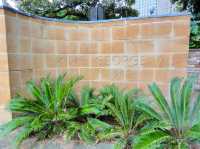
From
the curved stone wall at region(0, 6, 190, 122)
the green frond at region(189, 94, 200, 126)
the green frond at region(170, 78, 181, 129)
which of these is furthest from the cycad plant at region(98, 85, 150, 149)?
the curved stone wall at region(0, 6, 190, 122)

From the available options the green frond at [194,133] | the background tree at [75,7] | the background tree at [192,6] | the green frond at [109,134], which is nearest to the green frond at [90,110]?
the green frond at [109,134]

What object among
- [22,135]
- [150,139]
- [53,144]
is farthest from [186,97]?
[22,135]

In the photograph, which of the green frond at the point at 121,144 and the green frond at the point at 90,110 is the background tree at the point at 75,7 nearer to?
the green frond at the point at 90,110

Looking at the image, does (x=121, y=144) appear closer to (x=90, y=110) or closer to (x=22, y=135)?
(x=90, y=110)

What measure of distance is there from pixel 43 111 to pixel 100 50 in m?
1.33

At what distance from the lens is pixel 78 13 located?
28.1 ft

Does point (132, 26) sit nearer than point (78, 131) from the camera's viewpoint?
No

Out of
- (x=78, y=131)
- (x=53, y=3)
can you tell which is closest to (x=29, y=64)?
(x=78, y=131)

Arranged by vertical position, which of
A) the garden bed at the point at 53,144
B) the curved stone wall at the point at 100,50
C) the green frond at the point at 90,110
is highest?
the curved stone wall at the point at 100,50

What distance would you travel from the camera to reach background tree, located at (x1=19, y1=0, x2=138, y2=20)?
811 centimetres

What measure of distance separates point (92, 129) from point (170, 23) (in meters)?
1.80

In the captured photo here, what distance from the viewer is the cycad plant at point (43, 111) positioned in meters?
2.00

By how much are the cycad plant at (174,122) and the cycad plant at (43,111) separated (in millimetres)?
860

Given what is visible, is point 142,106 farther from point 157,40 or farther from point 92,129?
point 157,40
